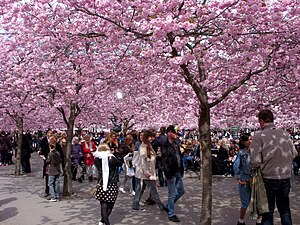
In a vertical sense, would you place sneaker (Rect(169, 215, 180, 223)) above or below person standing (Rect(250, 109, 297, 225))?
below

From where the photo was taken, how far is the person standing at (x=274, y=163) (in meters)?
5.31

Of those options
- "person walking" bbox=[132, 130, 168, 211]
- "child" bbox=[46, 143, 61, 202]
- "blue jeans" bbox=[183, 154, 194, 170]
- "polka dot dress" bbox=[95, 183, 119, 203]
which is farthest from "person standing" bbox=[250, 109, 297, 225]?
"blue jeans" bbox=[183, 154, 194, 170]

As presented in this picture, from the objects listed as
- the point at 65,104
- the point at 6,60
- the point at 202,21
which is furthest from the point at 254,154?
the point at 6,60

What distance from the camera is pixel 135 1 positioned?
637 centimetres

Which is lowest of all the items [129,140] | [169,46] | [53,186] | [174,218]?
[174,218]

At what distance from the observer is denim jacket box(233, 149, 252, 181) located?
7.18m

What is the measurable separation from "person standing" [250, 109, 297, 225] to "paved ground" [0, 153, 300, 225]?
250 centimetres

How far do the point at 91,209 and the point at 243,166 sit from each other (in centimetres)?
397

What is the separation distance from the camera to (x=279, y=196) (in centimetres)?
538

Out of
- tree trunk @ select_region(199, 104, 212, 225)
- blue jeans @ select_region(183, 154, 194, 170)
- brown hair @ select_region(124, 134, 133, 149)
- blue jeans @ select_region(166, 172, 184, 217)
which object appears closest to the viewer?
tree trunk @ select_region(199, 104, 212, 225)

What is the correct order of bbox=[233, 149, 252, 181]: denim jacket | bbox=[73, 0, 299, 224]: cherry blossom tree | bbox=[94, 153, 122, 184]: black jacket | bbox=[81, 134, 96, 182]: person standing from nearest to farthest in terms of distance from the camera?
bbox=[73, 0, 299, 224]: cherry blossom tree
bbox=[233, 149, 252, 181]: denim jacket
bbox=[94, 153, 122, 184]: black jacket
bbox=[81, 134, 96, 182]: person standing

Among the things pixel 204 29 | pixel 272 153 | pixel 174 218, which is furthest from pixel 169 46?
pixel 174 218

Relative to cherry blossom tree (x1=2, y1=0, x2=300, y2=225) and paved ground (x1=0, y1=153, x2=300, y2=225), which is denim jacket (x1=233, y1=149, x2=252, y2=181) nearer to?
cherry blossom tree (x1=2, y1=0, x2=300, y2=225)

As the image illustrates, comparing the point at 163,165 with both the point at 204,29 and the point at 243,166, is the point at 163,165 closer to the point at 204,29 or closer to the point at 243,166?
the point at 243,166
